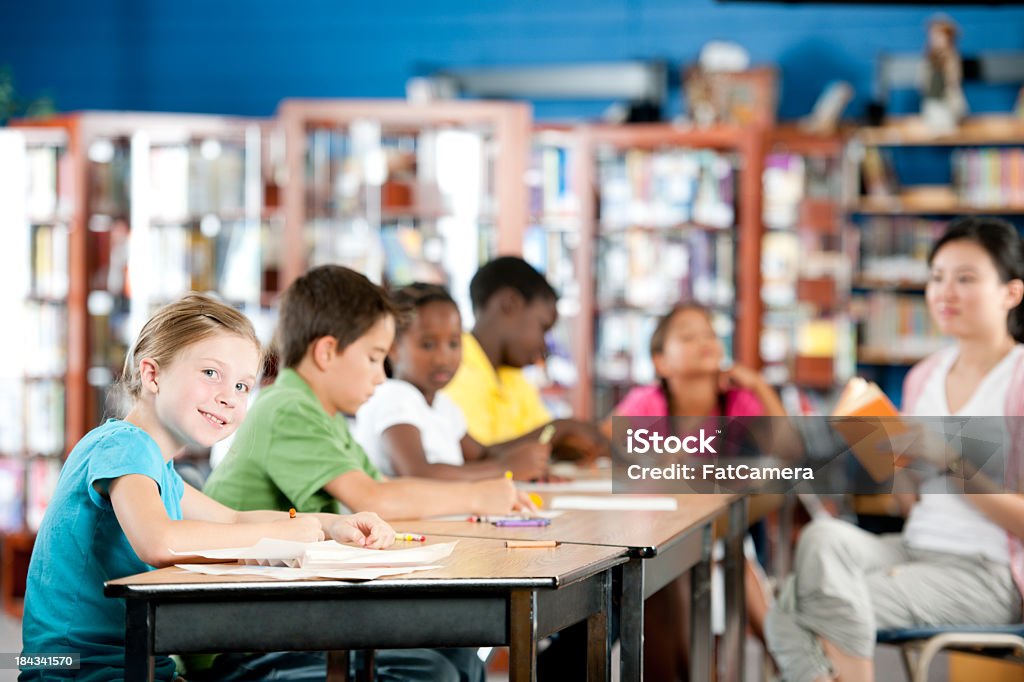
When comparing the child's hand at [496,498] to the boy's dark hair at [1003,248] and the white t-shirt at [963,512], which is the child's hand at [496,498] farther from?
the boy's dark hair at [1003,248]

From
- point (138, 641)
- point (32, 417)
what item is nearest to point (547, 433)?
point (138, 641)

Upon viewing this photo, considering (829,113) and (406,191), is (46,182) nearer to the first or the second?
(406,191)

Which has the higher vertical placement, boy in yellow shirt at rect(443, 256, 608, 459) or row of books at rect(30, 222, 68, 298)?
row of books at rect(30, 222, 68, 298)

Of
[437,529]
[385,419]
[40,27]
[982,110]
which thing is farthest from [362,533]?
[40,27]

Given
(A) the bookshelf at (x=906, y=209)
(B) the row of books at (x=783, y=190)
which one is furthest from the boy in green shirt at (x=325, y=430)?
(A) the bookshelf at (x=906, y=209)

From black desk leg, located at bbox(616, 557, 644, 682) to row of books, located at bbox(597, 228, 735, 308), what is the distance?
3.83 meters

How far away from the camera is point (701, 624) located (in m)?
2.75

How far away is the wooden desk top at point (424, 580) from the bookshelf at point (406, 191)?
3400 mm

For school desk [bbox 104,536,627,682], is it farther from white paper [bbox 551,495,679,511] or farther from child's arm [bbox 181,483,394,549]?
white paper [bbox 551,495,679,511]

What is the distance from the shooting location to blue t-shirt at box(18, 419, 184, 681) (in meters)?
1.76

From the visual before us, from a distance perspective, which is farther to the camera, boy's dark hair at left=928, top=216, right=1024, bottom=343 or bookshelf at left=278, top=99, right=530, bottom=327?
bookshelf at left=278, top=99, right=530, bottom=327

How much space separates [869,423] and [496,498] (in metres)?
Result: 0.98

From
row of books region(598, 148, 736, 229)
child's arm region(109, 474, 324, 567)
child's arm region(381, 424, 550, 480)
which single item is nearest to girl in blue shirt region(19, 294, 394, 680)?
child's arm region(109, 474, 324, 567)

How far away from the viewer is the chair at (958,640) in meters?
2.54
